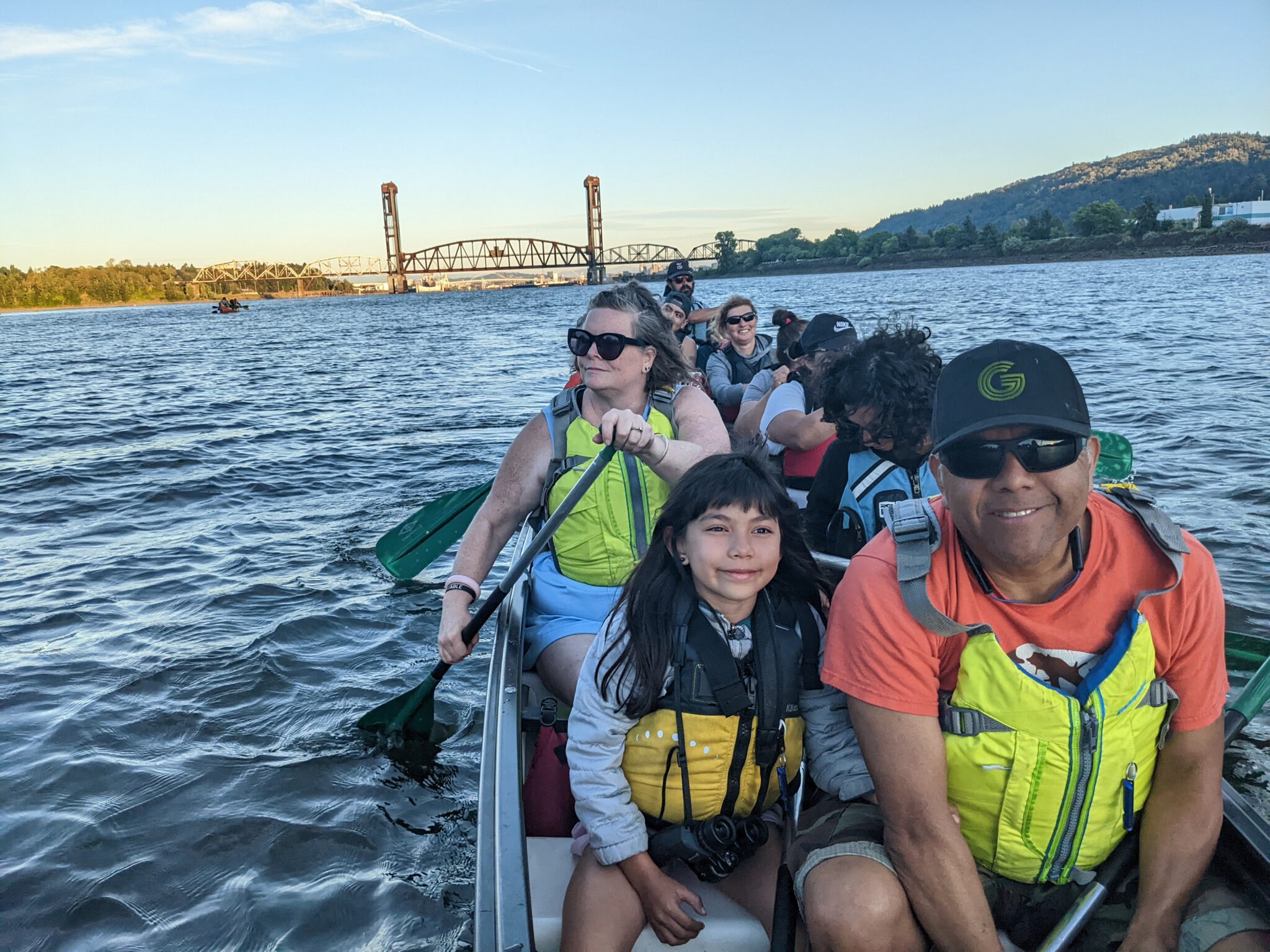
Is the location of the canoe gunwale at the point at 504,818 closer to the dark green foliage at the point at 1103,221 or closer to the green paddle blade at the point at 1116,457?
the green paddle blade at the point at 1116,457

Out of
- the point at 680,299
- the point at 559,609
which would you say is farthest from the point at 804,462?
the point at 680,299

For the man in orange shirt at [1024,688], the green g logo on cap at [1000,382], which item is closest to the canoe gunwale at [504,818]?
the man in orange shirt at [1024,688]

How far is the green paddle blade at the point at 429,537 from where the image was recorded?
6988 millimetres

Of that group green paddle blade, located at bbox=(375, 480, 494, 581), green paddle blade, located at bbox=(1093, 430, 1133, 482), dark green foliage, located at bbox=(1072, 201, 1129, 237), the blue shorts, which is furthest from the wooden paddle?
dark green foliage, located at bbox=(1072, 201, 1129, 237)

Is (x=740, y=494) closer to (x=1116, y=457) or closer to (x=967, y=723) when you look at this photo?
(x=967, y=723)

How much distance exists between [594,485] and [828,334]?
1896mm

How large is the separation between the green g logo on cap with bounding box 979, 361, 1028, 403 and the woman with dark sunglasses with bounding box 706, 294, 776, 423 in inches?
221

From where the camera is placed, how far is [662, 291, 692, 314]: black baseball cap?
8899 millimetres

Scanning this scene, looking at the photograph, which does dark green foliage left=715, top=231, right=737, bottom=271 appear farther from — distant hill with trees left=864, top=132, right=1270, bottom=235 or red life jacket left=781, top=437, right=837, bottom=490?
red life jacket left=781, top=437, right=837, bottom=490

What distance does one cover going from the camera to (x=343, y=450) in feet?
44.3

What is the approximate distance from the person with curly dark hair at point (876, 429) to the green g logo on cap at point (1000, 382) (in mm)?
1409

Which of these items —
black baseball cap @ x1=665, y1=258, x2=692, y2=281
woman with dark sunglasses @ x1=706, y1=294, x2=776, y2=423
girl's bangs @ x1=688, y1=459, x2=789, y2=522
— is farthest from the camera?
black baseball cap @ x1=665, y1=258, x2=692, y2=281

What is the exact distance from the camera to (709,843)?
219 centimetres

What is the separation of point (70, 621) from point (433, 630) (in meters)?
2.75
